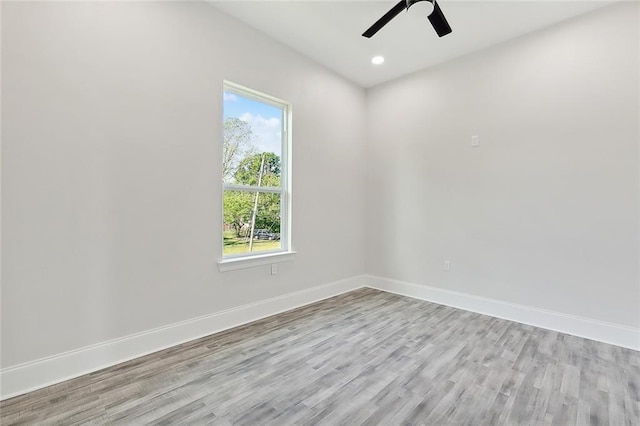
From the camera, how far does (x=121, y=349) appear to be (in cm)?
225

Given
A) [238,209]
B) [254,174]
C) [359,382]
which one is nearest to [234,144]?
[254,174]

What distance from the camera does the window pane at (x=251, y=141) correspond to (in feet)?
9.90

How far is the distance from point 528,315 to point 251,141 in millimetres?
3530

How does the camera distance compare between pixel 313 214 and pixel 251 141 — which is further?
pixel 313 214

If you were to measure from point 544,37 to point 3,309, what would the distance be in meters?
5.09

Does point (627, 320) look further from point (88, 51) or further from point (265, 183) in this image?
point (88, 51)

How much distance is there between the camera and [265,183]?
3354 mm

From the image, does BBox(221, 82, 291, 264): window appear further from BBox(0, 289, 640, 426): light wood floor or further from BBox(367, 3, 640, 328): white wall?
BBox(367, 3, 640, 328): white wall

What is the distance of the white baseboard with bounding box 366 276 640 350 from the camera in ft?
8.60

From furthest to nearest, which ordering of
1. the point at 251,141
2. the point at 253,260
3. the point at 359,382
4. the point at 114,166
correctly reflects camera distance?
the point at 251,141
the point at 253,260
the point at 114,166
the point at 359,382

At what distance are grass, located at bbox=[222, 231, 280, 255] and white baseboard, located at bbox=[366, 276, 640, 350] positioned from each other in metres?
1.99

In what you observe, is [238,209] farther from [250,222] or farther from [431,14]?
[431,14]

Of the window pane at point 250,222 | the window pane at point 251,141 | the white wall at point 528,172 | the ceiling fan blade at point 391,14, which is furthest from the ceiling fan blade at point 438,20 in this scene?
the window pane at point 250,222

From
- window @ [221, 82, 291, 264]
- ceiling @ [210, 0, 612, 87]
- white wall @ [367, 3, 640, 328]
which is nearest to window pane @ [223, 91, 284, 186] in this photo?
window @ [221, 82, 291, 264]
